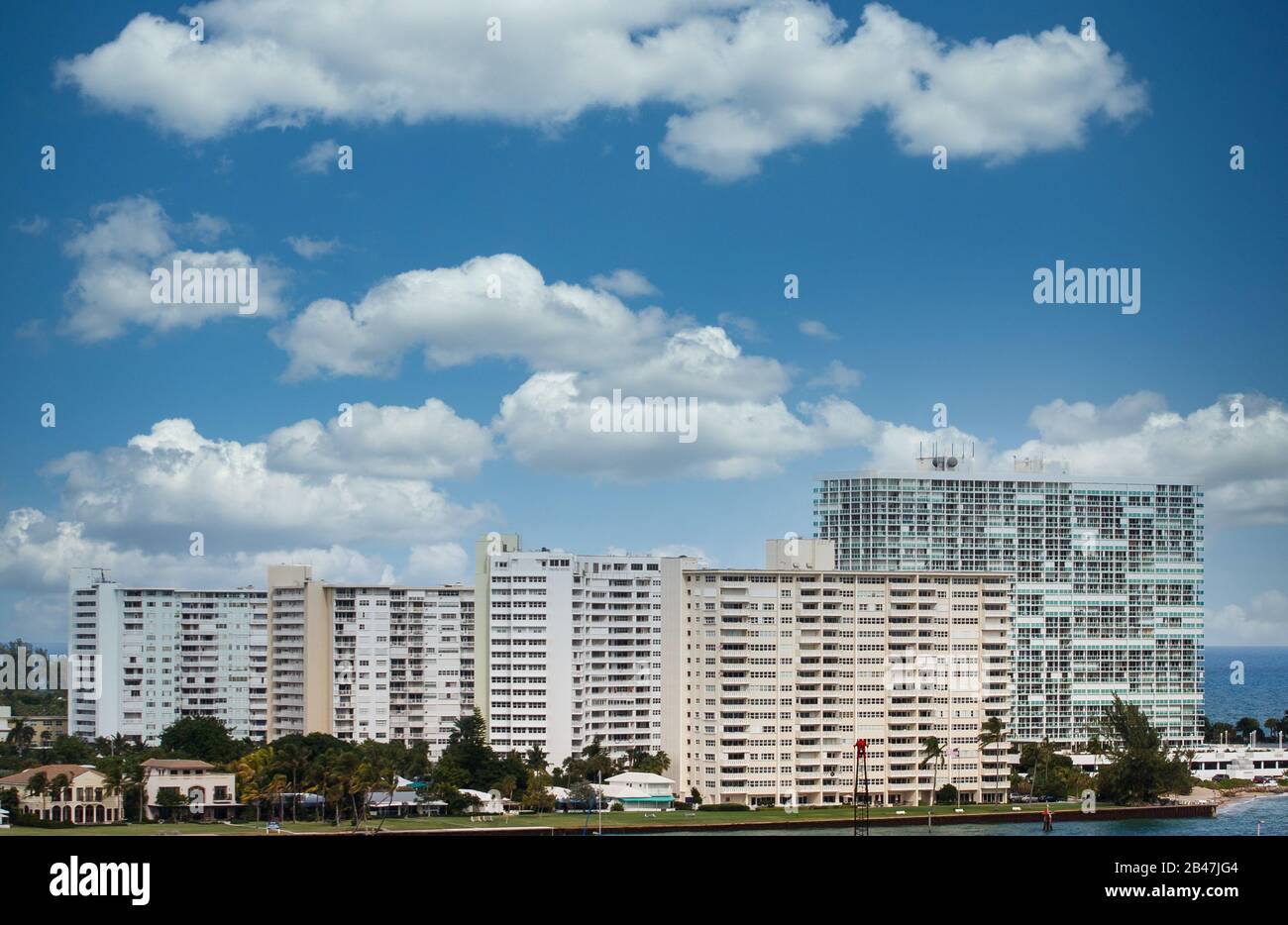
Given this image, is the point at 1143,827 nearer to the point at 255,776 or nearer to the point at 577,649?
the point at 577,649

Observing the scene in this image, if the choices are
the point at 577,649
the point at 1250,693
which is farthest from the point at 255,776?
the point at 1250,693

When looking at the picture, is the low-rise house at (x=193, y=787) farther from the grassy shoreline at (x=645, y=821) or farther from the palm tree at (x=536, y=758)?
the palm tree at (x=536, y=758)

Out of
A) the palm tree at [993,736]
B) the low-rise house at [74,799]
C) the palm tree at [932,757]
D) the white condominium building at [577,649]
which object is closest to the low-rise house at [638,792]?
the white condominium building at [577,649]

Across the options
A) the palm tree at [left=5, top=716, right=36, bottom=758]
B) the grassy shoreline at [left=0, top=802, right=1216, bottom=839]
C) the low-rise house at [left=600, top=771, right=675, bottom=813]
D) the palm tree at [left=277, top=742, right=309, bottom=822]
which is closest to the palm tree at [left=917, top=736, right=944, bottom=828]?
the grassy shoreline at [left=0, top=802, right=1216, bottom=839]

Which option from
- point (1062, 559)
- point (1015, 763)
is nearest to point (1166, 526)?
point (1062, 559)

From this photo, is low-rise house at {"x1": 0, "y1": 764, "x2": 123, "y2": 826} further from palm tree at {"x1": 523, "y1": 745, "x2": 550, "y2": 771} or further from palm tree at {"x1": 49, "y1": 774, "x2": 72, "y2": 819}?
palm tree at {"x1": 523, "y1": 745, "x2": 550, "y2": 771}
